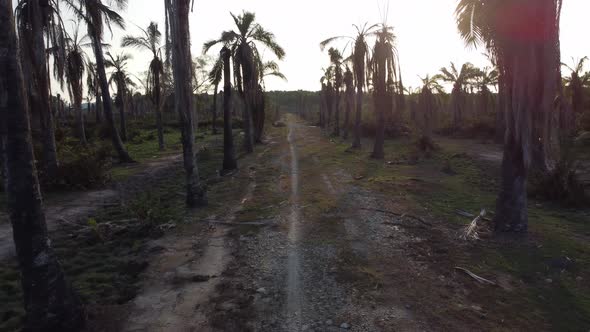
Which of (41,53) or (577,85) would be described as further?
(577,85)

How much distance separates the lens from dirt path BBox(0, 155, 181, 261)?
27.5 feet

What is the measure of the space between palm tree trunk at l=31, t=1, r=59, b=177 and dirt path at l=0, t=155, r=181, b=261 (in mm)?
1669

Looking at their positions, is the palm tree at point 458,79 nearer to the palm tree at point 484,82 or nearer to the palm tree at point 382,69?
the palm tree at point 484,82

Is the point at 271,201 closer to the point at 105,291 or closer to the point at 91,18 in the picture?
the point at 105,291

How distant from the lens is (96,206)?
1137 cm

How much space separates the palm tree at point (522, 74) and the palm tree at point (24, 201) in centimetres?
754

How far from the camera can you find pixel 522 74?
726 centimetres

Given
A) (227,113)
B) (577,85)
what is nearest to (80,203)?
(227,113)

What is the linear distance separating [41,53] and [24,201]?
11.5m

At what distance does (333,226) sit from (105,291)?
4616 millimetres

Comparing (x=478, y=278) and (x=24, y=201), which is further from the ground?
(x=24, y=201)

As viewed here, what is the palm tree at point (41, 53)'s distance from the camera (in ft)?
37.7

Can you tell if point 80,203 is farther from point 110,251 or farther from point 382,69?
point 382,69

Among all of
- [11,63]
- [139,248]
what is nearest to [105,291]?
[139,248]
